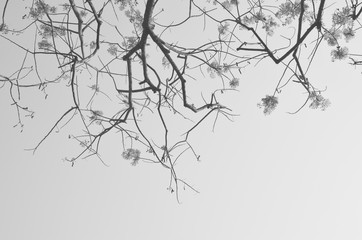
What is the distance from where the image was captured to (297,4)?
3764 millimetres

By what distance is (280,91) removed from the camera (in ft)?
10.1

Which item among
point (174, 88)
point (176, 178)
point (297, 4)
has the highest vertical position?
point (297, 4)

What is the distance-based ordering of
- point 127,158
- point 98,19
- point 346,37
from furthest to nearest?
point 127,158 < point 346,37 < point 98,19

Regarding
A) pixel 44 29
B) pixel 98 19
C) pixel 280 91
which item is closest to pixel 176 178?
pixel 280 91

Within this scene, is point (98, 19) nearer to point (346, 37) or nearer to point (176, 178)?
point (176, 178)

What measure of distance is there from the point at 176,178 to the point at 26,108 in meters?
1.56

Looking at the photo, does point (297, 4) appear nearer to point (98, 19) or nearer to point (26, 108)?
point (98, 19)

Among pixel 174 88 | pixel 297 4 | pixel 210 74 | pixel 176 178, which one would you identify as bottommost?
pixel 176 178

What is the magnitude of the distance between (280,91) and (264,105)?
1.12 ft

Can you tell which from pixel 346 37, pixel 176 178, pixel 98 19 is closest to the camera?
pixel 98 19

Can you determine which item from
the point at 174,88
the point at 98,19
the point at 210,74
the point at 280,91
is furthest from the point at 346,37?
the point at 98,19

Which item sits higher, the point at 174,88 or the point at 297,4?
the point at 297,4

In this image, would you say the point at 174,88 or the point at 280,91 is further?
the point at 174,88

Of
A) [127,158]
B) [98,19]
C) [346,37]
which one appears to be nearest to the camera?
[98,19]
